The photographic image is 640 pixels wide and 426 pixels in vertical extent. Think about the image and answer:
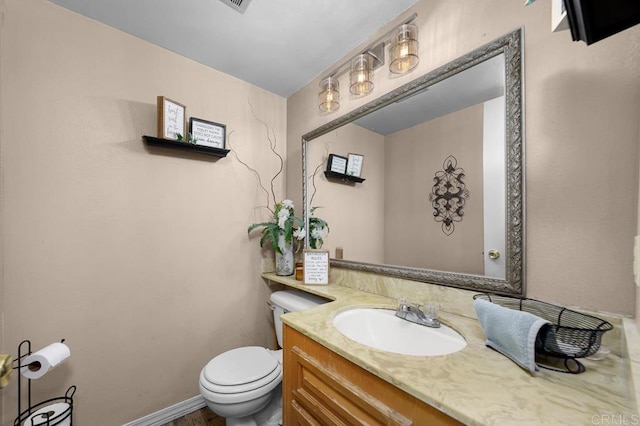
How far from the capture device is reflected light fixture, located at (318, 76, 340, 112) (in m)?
1.59

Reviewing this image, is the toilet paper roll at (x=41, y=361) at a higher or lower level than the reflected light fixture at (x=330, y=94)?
lower

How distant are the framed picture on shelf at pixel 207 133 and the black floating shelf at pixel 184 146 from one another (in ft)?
0.17

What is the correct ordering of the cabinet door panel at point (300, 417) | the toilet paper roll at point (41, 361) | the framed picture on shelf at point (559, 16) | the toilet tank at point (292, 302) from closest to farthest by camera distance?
the framed picture on shelf at point (559, 16), the cabinet door panel at point (300, 417), the toilet paper roll at point (41, 361), the toilet tank at point (292, 302)

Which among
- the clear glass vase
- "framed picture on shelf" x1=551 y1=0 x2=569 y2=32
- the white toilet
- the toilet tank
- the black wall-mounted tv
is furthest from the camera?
the clear glass vase

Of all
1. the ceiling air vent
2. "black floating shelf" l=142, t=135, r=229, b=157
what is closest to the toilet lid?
"black floating shelf" l=142, t=135, r=229, b=157

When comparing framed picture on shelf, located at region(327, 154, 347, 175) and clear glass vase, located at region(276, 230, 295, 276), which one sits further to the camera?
clear glass vase, located at region(276, 230, 295, 276)

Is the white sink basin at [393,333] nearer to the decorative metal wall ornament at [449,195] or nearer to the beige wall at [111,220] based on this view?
the decorative metal wall ornament at [449,195]

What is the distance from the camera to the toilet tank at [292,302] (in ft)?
4.94

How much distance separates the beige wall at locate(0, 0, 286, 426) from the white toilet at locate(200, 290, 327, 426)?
47 cm

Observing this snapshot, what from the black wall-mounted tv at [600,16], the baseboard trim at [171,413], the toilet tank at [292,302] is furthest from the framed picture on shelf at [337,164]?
the baseboard trim at [171,413]

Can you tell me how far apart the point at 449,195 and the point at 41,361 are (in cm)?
189

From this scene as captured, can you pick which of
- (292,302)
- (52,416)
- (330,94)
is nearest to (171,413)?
(52,416)

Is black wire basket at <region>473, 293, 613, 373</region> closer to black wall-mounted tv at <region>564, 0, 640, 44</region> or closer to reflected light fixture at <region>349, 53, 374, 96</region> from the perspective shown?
black wall-mounted tv at <region>564, 0, 640, 44</region>

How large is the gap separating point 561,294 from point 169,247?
1.92 m
